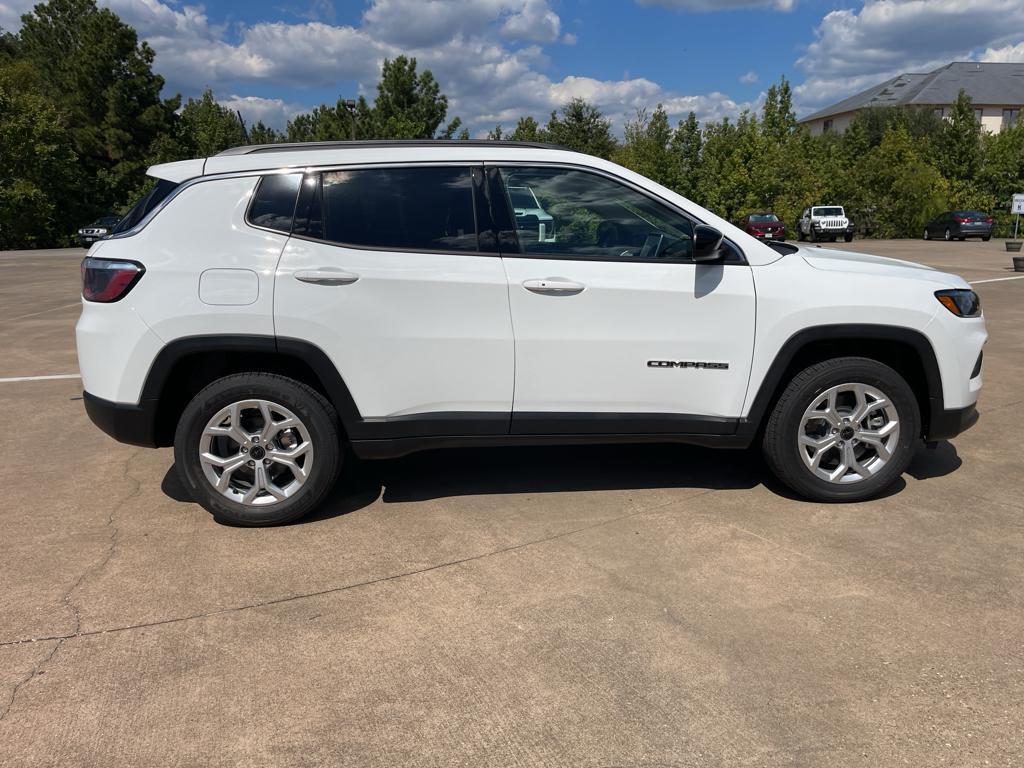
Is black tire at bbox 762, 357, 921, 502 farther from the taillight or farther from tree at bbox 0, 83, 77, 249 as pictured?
tree at bbox 0, 83, 77, 249

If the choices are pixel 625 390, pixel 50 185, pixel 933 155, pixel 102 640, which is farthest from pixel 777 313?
pixel 933 155

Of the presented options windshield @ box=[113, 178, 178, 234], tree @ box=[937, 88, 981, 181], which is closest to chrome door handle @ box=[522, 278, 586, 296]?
windshield @ box=[113, 178, 178, 234]

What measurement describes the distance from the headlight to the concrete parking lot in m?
1.04

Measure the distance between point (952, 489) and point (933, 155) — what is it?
165 ft

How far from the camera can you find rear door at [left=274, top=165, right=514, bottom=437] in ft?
12.6

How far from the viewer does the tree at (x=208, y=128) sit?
152ft

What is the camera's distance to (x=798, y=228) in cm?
3925

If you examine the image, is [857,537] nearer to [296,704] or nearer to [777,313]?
[777,313]

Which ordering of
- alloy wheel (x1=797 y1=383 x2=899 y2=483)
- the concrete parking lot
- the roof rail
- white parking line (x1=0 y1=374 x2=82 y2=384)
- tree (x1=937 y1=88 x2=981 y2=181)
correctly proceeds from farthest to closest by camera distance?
tree (x1=937 y1=88 x2=981 y2=181) < white parking line (x1=0 y1=374 x2=82 y2=384) < alloy wheel (x1=797 y1=383 x2=899 y2=483) < the roof rail < the concrete parking lot

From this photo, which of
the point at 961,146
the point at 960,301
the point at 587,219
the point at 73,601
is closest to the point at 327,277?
the point at 587,219

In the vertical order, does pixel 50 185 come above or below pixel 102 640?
above

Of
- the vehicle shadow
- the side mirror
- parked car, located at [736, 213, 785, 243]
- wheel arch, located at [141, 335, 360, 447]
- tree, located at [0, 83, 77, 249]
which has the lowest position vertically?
the vehicle shadow

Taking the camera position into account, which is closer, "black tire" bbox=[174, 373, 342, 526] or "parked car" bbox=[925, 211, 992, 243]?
"black tire" bbox=[174, 373, 342, 526]

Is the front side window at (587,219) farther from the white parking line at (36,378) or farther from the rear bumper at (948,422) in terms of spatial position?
the white parking line at (36,378)
